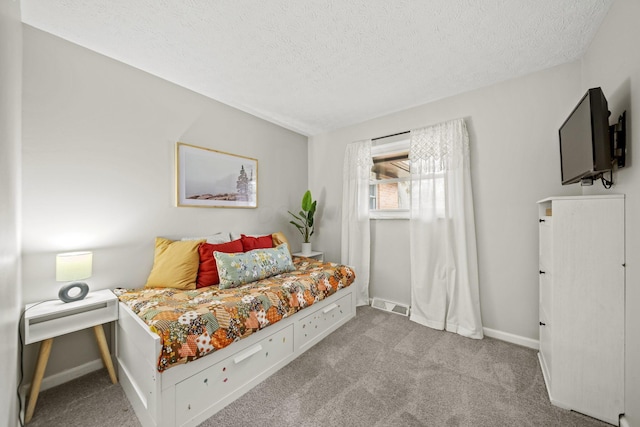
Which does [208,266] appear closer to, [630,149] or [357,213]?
[357,213]

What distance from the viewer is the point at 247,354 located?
170cm

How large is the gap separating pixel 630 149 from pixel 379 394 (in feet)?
6.81

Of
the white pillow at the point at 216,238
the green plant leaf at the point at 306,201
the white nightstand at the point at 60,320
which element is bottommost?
the white nightstand at the point at 60,320

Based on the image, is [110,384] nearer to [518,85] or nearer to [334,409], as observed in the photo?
[334,409]

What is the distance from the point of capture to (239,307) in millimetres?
1702

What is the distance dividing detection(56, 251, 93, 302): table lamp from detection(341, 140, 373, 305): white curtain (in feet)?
8.58

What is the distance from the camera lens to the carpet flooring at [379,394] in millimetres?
1485

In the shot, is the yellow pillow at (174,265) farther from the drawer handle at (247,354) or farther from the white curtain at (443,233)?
the white curtain at (443,233)

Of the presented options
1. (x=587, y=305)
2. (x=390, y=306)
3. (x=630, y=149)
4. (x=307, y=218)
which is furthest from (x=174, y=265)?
(x=630, y=149)

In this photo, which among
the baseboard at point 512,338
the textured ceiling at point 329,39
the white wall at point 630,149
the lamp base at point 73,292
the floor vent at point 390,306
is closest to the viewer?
the white wall at point 630,149

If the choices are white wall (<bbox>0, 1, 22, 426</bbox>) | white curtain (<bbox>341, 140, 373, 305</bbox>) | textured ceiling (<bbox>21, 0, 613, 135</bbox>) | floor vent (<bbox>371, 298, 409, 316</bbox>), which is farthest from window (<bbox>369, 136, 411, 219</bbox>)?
white wall (<bbox>0, 1, 22, 426</bbox>)

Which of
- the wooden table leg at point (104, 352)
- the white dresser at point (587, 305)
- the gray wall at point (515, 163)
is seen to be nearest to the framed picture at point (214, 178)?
the wooden table leg at point (104, 352)

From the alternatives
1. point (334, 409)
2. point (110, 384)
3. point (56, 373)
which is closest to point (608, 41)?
point (334, 409)

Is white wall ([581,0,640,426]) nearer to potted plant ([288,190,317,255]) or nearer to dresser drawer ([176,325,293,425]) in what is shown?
dresser drawer ([176,325,293,425])
